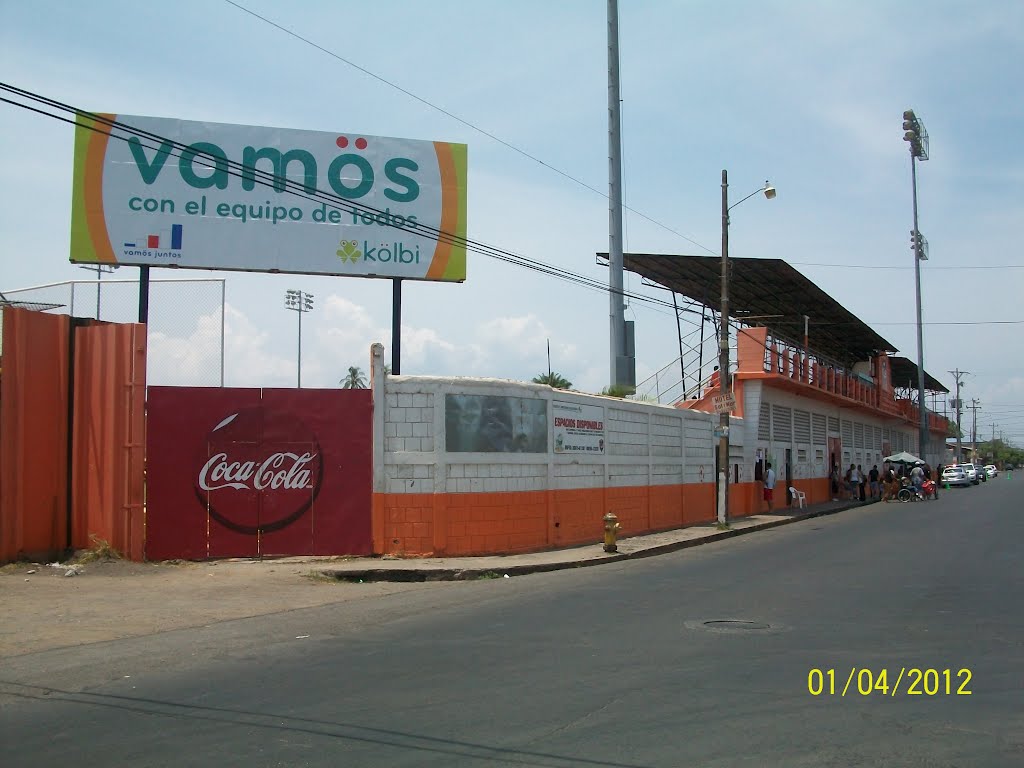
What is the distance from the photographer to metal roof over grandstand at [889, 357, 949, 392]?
62719 millimetres

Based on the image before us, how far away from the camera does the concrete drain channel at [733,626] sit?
31.5ft

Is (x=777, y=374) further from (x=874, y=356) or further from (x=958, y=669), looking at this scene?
(x=874, y=356)

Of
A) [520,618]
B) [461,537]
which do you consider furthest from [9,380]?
[520,618]

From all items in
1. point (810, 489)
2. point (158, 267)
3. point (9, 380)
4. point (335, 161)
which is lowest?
point (810, 489)

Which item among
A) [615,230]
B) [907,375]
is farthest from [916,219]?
[615,230]

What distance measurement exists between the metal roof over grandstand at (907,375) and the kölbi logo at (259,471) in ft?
176

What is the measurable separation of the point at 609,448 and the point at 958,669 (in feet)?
44.1

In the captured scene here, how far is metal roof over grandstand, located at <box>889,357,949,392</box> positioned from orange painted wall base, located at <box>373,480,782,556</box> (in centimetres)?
4621

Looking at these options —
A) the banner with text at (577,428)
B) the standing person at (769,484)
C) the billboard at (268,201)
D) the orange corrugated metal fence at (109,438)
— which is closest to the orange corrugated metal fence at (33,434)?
the orange corrugated metal fence at (109,438)

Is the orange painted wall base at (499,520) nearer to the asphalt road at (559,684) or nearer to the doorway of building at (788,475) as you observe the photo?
the asphalt road at (559,684)

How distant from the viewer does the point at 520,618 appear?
34.8 feet

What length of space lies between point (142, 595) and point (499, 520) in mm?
6755

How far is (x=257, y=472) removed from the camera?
15891 millimetres
